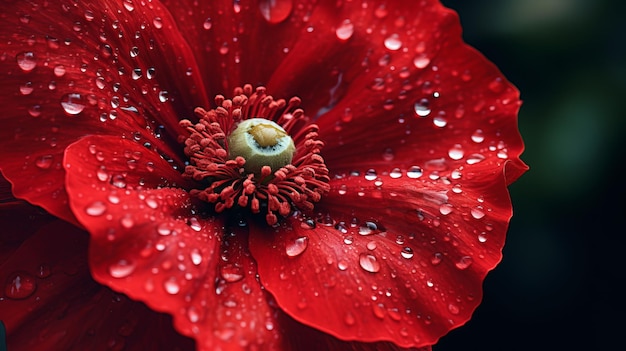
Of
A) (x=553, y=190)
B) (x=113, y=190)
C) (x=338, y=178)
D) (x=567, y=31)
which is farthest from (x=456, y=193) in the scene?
(x=567, y=31)

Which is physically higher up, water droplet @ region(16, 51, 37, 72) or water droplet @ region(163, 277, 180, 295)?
water droplet @ region(16, 51, 37, 72)

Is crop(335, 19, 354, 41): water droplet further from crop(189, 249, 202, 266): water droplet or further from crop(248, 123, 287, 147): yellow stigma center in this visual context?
crop(189, 249, 202, 266): water droplet

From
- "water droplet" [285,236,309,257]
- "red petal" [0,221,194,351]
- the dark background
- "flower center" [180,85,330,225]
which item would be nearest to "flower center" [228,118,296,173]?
"flower center" [180,85,330,225]

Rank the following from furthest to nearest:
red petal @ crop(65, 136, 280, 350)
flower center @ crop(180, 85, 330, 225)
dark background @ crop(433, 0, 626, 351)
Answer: dark background @ crop(433, 0, 626, 351) < flower center @ crop(180, 85, 330, 225) < red petal @ crop(65, 136, 280, 350)

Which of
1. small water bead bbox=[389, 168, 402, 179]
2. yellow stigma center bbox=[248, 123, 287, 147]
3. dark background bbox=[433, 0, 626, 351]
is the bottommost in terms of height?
dark background bbox=[433, 0, 626, 351]

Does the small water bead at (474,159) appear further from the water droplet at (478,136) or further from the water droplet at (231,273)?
the water droplet at (231,273)

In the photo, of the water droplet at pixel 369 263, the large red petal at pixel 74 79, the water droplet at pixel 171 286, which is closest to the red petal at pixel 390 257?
the water droplet at pixel 369 263
